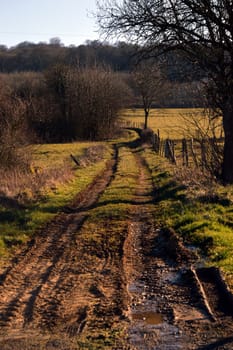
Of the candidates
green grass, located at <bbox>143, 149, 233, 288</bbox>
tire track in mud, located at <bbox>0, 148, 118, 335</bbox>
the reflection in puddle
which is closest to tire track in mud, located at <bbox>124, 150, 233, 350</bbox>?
the reflection in puddle

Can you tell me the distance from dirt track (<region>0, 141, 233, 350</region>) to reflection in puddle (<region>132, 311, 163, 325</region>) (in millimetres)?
13

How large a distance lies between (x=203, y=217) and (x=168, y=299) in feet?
17.2

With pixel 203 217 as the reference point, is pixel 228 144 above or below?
above

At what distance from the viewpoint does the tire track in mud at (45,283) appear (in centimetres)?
708

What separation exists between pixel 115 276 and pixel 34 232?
428 cm

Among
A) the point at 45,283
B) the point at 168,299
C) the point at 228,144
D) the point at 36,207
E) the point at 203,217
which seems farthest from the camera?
the point at 228,144

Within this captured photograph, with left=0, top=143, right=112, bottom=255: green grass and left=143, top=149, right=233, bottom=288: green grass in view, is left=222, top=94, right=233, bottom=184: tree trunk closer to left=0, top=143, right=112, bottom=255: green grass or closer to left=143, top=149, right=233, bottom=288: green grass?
left=143, top=149, right=233, bottom=288: green grass

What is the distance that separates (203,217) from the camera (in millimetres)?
12805

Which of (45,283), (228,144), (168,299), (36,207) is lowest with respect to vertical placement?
(36,207)

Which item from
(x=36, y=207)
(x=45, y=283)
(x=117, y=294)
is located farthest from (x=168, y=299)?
(x=36, y=207)

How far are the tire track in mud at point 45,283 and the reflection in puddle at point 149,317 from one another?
727mm

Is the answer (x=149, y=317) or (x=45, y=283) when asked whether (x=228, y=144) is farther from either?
(x=149, y=317)

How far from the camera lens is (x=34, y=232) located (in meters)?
12.8

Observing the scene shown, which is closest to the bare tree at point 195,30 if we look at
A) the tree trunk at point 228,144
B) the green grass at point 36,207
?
the tree trunk at point 228,144
